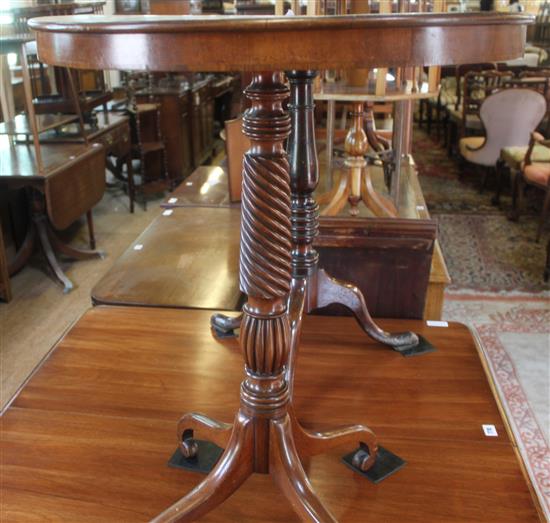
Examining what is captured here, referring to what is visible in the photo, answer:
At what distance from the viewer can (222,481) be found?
89cm

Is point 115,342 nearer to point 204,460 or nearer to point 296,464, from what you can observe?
point 204,460

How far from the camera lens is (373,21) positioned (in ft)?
1.95

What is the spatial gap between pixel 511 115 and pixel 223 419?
3693mm

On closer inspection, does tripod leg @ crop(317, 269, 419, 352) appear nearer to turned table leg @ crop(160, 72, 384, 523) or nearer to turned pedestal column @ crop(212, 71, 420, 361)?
turned pedestal column @ crop(212, 71, 420, 361)

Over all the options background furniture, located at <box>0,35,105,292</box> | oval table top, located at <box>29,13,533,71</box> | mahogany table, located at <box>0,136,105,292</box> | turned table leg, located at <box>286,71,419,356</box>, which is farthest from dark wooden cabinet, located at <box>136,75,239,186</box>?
oval table top, located at <box>29,13,533,71</box>

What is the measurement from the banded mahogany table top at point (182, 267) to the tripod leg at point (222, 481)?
0.75 meters

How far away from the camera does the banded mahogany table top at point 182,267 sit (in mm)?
1685

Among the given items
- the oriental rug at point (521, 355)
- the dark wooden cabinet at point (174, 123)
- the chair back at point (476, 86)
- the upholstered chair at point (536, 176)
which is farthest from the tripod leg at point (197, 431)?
the chair back at point (476, 86)

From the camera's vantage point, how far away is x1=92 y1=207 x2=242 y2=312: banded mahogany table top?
1.68m

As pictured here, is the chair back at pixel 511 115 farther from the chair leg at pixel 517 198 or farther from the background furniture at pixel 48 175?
the background furniture at pixel 48 175

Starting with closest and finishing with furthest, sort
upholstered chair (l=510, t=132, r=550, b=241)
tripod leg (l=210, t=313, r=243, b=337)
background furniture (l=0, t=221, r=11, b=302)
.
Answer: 1. tripod leg (l=210, t=313, r=243, b=337)
2. background furniture (l=0, t=221, r=11, b=302)
3. upholstered chair (l=510, t=132, r=550, b=241)

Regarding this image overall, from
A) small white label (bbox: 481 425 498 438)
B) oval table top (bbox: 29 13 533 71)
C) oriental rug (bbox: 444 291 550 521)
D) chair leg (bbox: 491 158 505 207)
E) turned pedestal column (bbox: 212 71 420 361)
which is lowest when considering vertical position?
oriental rug (bbox: 444 291 550 521)

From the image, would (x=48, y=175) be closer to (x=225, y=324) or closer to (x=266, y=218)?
(x=225, y=324)

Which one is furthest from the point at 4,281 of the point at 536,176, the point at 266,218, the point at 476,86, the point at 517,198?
the point at 476,86
